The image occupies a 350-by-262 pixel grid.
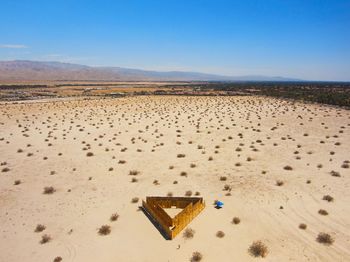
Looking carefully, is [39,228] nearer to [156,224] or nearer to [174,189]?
[156,224]

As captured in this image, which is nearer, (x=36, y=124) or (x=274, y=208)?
(x=274, y=208)

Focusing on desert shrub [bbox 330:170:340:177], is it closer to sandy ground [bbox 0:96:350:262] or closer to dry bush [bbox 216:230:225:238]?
sandy ground [bbox 0:96:350:262]

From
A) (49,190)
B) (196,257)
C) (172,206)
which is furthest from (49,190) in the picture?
(196,257)

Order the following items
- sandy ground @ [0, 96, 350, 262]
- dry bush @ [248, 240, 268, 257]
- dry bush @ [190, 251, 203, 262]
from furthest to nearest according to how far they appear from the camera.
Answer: sandy ground @ [0, 96, 350, 262], dry bush @ [248, 240, 268, 257], dry bush @ [190, 251, 203, 262]

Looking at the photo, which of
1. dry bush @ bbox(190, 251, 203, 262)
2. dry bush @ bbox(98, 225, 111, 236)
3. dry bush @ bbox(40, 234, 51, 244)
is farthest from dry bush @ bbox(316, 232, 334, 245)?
dry bush @ bbox(40, 234, 51, 244)

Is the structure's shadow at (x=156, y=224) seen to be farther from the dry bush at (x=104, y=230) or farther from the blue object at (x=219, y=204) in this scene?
the blue object at (x=219, y=204)

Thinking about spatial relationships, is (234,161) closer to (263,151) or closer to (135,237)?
(263,151)

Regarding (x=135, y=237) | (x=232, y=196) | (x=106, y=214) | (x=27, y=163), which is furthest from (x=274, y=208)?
(x=27, y=163)

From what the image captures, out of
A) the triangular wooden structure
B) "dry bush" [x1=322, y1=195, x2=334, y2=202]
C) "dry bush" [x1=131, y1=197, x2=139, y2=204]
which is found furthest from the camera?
"dry bush" [x1=131, y1=197, x2=139, y2=204]
